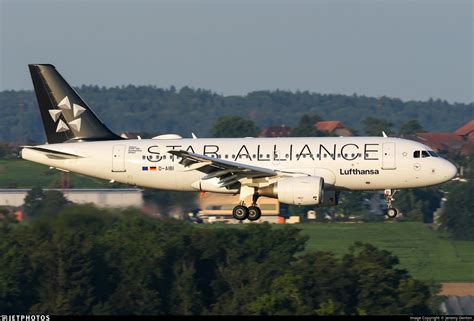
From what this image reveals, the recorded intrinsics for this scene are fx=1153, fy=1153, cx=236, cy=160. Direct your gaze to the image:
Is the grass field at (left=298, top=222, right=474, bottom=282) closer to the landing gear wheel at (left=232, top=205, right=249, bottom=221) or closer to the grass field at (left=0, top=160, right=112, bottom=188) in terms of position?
the grass field at (left=0, top=160, right=112, bottom=188)

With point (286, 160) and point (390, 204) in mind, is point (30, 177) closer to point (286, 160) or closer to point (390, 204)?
point (286, 160)

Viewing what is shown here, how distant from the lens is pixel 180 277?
97312mm

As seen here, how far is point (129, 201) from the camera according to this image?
74062 mm

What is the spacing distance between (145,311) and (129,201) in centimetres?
2009

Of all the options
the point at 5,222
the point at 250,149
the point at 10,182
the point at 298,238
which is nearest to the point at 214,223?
the point at 298,238

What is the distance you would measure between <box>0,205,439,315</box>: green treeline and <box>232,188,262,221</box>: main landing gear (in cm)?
2454

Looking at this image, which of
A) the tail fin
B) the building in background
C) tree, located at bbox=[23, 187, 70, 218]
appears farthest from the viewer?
the building in background

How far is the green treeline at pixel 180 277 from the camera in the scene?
88.6 metres

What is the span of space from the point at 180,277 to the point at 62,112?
3641cm

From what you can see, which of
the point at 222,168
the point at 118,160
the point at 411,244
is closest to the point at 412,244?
the point at 411,244

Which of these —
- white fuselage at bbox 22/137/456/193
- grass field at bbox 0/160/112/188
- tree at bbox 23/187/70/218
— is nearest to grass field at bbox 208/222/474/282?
tree at bbox 23/187/70/218

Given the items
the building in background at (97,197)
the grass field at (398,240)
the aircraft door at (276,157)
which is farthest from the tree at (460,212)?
the aircraft door at (276,157)

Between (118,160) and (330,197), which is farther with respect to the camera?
(118,160)

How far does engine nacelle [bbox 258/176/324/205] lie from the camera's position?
57.4m
